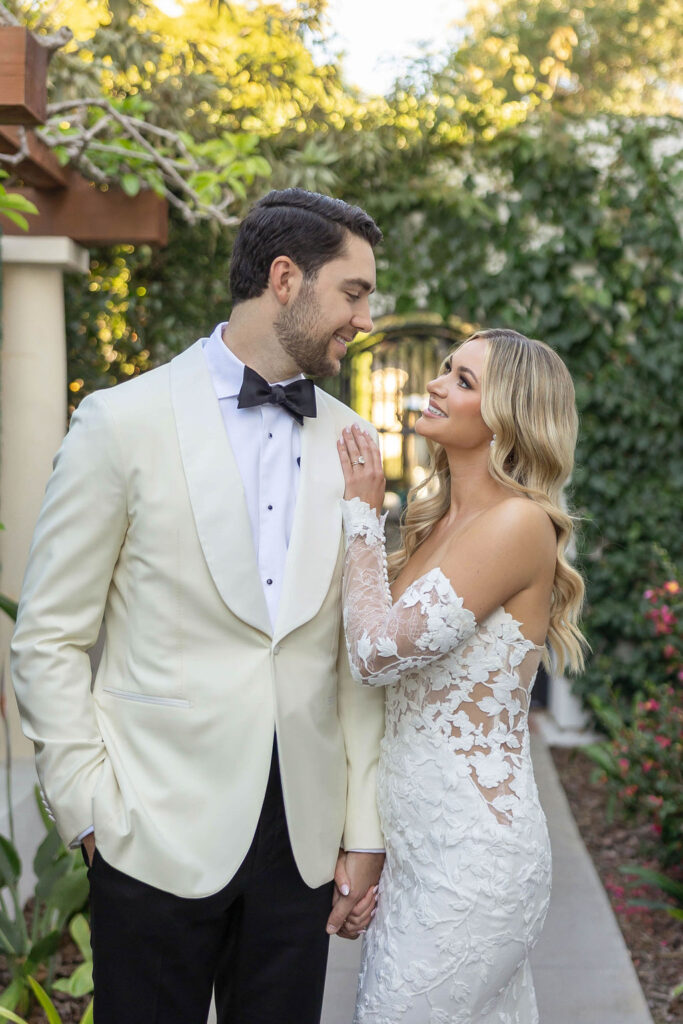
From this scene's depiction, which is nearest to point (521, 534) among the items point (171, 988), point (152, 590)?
point (152, 590)

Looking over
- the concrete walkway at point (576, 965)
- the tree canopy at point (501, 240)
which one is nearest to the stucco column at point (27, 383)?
the tree canopy at point (501, 240)

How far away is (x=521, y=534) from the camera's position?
1963 millimetres

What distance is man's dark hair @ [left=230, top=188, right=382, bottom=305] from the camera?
1.88 metres

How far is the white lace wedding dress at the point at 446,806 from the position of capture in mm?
1901

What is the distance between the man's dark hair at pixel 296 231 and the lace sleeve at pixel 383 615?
469mm

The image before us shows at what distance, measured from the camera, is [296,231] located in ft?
6.16

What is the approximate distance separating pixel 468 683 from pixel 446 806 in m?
0.24

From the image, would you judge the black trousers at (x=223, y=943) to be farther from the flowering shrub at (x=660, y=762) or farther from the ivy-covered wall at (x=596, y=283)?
the ivy-covered wall at (x=596, y=283)

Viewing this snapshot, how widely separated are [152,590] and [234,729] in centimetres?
28

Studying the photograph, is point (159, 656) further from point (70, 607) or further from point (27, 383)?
point (27, 383)

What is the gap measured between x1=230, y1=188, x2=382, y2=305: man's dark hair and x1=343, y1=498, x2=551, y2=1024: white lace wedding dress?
48 cm

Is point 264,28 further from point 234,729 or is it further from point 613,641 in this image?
point 234,729

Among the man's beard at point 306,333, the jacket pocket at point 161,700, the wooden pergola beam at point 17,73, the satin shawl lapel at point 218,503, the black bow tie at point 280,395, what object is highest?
the wooden pergola beam at point 17,73

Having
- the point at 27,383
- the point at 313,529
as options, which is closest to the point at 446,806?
the point at 313,529
